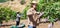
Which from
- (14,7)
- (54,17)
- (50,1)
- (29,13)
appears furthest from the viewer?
(14,7)

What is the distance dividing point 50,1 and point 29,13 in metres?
5.07

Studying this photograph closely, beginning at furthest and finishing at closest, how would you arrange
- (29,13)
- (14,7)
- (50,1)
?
(14,7) < (50,1) < (29,13)

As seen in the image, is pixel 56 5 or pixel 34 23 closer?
pixel 34 23

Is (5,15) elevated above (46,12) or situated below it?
below

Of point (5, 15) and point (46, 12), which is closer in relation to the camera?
point (46, 12)

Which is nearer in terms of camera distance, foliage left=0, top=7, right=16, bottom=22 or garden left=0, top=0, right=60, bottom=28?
garden left=0, top=0, right=60, bottom=28

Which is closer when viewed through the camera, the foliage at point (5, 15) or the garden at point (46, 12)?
the garden at point (46, 12)

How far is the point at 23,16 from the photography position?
10.4 m

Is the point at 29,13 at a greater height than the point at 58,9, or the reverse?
the point at 29,13

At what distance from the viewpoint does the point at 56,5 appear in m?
7.99

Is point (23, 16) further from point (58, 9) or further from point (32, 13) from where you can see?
point (32, 13)

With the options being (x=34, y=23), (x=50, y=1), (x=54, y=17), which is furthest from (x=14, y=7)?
(x=34, y=23)

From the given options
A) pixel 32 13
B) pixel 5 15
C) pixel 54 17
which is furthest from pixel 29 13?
pixel 5 15

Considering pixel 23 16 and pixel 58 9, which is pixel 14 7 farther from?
pixel 58 9
